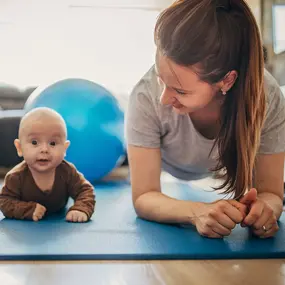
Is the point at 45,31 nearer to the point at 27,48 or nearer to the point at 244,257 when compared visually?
the point at 27,48

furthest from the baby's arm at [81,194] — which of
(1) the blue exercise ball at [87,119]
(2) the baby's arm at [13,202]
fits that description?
(1) the blue exercise ball at [87,119]

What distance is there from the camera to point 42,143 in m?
1.20

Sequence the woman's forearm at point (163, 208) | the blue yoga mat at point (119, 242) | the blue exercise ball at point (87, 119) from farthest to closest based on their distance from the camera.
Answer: the blue exercise ball at point (87, 119)
the woman's forearm at point (163, 208)
the blue yoga mat at point (119, 242)

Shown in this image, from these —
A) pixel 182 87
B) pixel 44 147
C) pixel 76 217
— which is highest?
pixel 182 87

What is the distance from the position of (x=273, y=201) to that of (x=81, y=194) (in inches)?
21.1

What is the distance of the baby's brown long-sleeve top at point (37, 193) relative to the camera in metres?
1.23

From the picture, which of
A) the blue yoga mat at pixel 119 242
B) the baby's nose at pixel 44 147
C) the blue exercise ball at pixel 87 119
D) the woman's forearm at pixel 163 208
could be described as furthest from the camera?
the blue exercise ball at pixel 87 119

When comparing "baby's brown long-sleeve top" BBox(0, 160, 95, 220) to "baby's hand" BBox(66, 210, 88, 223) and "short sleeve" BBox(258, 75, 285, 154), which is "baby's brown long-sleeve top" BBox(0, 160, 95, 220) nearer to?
"baby's hand" BBox(66, 210, 88, 223)

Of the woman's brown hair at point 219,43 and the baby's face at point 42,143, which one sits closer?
the woman's brown hair at point 219,43

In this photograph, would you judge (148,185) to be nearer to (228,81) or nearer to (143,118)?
(143,118)

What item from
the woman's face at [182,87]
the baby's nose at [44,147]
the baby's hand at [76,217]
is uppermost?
the woman's face at [182,87]

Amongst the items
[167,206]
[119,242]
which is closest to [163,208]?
[167,206]

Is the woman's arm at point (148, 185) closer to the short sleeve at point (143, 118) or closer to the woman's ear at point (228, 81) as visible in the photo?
the short sleeve at point (143, 118)

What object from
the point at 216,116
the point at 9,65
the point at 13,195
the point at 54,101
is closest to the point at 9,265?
the point at 13,195
